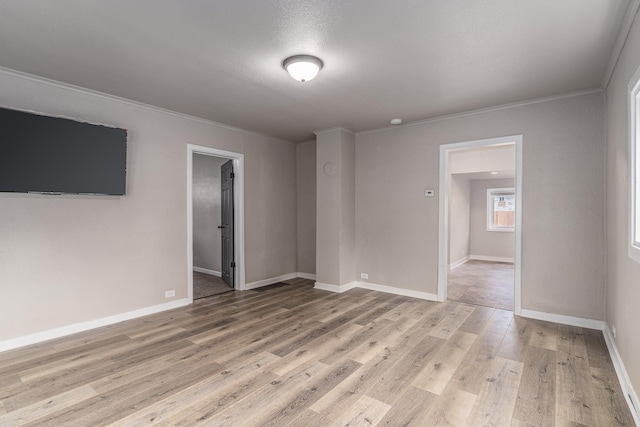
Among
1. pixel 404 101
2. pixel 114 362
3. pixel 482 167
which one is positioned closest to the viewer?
pixel 114 362

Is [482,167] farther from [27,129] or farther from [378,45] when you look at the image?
[27,129]

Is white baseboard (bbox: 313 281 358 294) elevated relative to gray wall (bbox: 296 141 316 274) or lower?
lower

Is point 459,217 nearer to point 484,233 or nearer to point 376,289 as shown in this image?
point 484,233

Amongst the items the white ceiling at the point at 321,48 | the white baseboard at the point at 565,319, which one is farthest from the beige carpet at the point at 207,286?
the white baseboard at the point at 565,319

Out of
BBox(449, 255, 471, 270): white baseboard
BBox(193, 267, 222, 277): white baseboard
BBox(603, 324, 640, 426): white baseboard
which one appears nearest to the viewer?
BBox(603, 324, 640, 426): white baseboard

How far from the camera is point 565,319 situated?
143 inches

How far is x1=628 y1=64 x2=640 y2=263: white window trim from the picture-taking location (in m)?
2.14

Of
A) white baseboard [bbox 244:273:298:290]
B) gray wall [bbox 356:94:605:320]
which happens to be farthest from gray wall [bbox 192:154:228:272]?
gray wall [bbox 356:94:605:320]

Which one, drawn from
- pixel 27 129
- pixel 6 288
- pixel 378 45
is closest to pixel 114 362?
pixel 6 288

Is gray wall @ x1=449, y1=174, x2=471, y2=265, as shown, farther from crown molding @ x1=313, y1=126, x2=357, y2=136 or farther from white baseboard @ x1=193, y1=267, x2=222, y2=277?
white baseboard @ x1=193, y1=267, x2=222, y2=277

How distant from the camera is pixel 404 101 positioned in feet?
12.5

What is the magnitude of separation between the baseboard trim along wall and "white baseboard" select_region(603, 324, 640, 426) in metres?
1.92

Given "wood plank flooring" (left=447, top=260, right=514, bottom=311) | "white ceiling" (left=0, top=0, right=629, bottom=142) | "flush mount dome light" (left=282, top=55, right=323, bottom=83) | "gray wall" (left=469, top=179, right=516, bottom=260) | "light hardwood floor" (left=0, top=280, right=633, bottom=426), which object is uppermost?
"white ceiling" (left=0, top=0, right=629, bottom=142)

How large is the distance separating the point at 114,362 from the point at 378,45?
3374 mm
